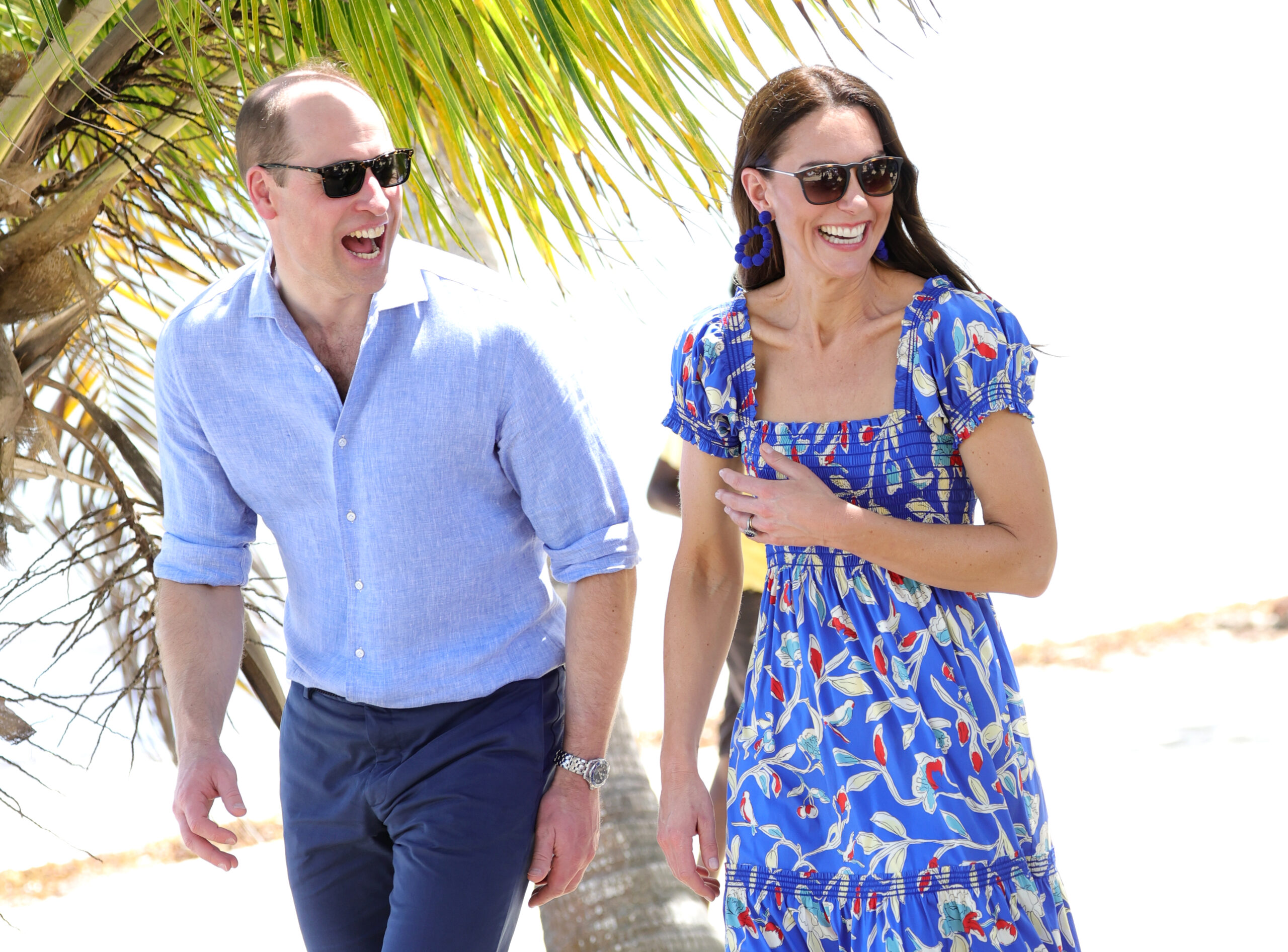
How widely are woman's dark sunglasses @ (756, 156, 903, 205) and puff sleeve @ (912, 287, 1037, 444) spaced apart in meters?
0.18

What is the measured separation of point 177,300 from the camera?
12.4 feet

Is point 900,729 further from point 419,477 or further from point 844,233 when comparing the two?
point 419,477

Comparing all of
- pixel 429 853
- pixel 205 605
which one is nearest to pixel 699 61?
pixel 205 605

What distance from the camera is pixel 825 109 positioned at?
1685 millimetres

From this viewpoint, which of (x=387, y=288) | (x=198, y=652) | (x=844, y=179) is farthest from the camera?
(x=198, y=652)

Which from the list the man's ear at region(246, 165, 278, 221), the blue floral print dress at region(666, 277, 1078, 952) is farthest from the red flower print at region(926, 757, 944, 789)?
the man's ear at region(246, 165, 278, 221)

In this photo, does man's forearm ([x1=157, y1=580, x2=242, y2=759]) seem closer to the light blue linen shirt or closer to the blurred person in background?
the light blue linen shirt

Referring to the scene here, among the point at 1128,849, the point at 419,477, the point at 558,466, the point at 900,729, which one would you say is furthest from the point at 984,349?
the point at 1128,849

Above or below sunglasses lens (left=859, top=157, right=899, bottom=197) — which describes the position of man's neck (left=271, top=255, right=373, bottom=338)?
below

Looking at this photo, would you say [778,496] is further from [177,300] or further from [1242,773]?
[1242,773]

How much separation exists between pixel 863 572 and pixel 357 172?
930 mm

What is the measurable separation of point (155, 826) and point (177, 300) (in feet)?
18.2

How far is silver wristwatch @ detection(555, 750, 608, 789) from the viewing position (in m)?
1.82

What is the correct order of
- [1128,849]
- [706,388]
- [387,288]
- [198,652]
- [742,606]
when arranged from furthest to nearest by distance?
[1128,849] < [742,606] < [198,652] < [387,288] < [706,388]
